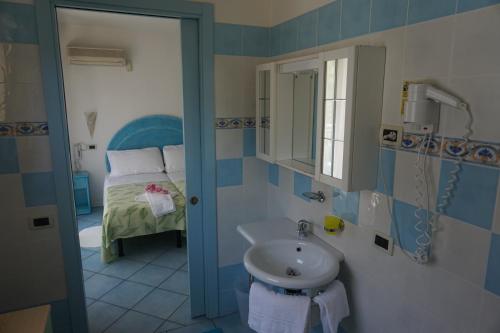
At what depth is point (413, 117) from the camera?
122 cm

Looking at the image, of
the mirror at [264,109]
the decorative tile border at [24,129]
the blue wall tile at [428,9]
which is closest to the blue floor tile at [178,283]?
the mirror at [264,109]

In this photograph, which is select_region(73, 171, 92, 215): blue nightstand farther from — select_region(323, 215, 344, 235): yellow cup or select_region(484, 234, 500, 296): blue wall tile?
select_region(484, 234, 500, 296): blue wall tile

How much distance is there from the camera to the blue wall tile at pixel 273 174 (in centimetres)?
240

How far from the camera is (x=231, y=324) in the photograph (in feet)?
8.13

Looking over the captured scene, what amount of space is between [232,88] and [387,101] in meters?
1.12

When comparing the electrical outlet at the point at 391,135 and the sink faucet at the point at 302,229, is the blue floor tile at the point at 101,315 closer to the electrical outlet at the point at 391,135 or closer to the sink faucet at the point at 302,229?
the sink faucet at the point at 302,229

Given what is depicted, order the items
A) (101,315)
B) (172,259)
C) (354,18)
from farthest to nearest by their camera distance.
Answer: (172,259) < (101,315) < (354,18)

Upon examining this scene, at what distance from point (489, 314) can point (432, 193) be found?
43cm

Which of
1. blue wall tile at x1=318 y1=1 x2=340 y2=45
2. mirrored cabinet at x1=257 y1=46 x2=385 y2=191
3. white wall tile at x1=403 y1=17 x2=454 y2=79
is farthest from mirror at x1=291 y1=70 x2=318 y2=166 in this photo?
white wall tile at x1=403 y1=17 x2=454 y2=79

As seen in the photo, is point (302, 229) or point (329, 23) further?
point (302, 229)

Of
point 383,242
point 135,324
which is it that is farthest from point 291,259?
point 135,324

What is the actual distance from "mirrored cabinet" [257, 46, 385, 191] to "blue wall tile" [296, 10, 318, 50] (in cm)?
17

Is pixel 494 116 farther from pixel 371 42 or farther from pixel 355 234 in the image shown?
pixel 355 234

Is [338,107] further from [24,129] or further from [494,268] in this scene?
[24,129]
